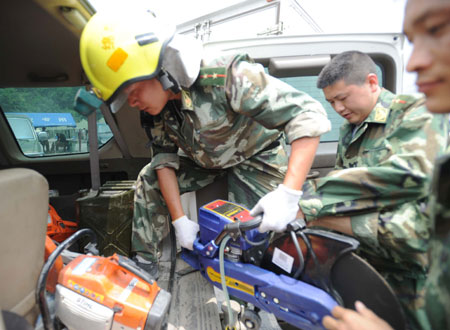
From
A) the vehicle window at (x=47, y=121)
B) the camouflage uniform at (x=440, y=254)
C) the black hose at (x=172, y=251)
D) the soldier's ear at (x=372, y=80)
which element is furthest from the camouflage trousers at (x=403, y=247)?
the vehicle window at (x=47, y=121)

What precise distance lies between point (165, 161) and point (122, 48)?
2.30ft

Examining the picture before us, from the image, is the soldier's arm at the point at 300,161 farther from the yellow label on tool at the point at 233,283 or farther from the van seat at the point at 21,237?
the van seat at the point at 21,237

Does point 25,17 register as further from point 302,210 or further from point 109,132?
point 302,210

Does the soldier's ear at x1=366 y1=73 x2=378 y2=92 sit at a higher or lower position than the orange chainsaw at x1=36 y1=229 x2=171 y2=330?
higher

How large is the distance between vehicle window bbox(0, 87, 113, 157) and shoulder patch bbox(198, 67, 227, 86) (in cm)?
155

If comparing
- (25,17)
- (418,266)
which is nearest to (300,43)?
(418,266)

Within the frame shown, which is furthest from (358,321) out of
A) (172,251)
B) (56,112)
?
(56,112)

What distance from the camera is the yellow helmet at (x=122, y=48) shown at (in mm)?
1136

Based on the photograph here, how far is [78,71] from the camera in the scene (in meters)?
2.28

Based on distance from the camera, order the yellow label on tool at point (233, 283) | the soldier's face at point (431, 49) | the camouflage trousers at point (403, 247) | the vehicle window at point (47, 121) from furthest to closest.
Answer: the vehicle window at point (47, 121) < the yellow label on tool at point (233, 283) < the camouflage trousers at point (403, 247) < the soldier's face at point (431, 49)

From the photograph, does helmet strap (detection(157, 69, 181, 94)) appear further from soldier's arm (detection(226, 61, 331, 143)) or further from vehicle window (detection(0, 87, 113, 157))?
vehicle window (detection(0, 87, 113, 157))

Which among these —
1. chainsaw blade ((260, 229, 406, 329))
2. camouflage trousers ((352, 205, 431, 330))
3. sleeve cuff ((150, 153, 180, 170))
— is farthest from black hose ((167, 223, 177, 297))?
camouflage trousers ((352, 205, 431, 330))

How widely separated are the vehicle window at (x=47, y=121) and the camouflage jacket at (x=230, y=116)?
1.29m

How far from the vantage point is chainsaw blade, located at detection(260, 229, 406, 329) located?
0.86 meters
